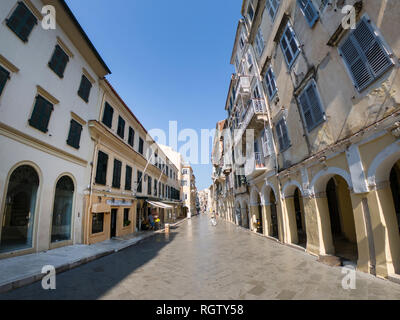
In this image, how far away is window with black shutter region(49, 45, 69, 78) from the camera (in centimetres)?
929

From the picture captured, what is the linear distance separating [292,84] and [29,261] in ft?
43.5

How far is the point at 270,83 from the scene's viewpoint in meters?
11.7

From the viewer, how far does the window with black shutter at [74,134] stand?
1024 cm

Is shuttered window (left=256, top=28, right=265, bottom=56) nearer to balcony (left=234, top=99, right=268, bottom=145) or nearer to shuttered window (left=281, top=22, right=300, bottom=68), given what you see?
shuttered window (left=281, top=22, right=300, bottom=68)

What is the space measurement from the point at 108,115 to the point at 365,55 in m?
14.4

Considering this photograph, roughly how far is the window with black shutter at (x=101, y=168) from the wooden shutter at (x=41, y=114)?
4167 mm

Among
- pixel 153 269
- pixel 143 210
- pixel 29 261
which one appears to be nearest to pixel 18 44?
pixel 29 261

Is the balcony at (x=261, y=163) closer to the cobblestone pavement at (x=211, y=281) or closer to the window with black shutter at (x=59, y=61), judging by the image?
the cobblestone pavement at (x=211, y=281)

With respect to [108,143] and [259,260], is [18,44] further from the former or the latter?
[259,260]

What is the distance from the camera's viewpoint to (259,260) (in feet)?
24.3

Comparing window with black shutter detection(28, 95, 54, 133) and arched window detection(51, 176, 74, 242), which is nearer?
window with black shutter detection(28, 95, 54, 133)

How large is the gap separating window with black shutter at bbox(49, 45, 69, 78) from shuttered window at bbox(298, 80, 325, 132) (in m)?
12.0

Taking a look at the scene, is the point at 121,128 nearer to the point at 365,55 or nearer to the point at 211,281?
the point at 211,281

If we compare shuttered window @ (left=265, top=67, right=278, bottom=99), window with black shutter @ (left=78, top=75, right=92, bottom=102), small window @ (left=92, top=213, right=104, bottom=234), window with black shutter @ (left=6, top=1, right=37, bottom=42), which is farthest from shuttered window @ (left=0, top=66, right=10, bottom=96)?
shuttered window @ (left=265, top=67, right=278, bottom=99)
